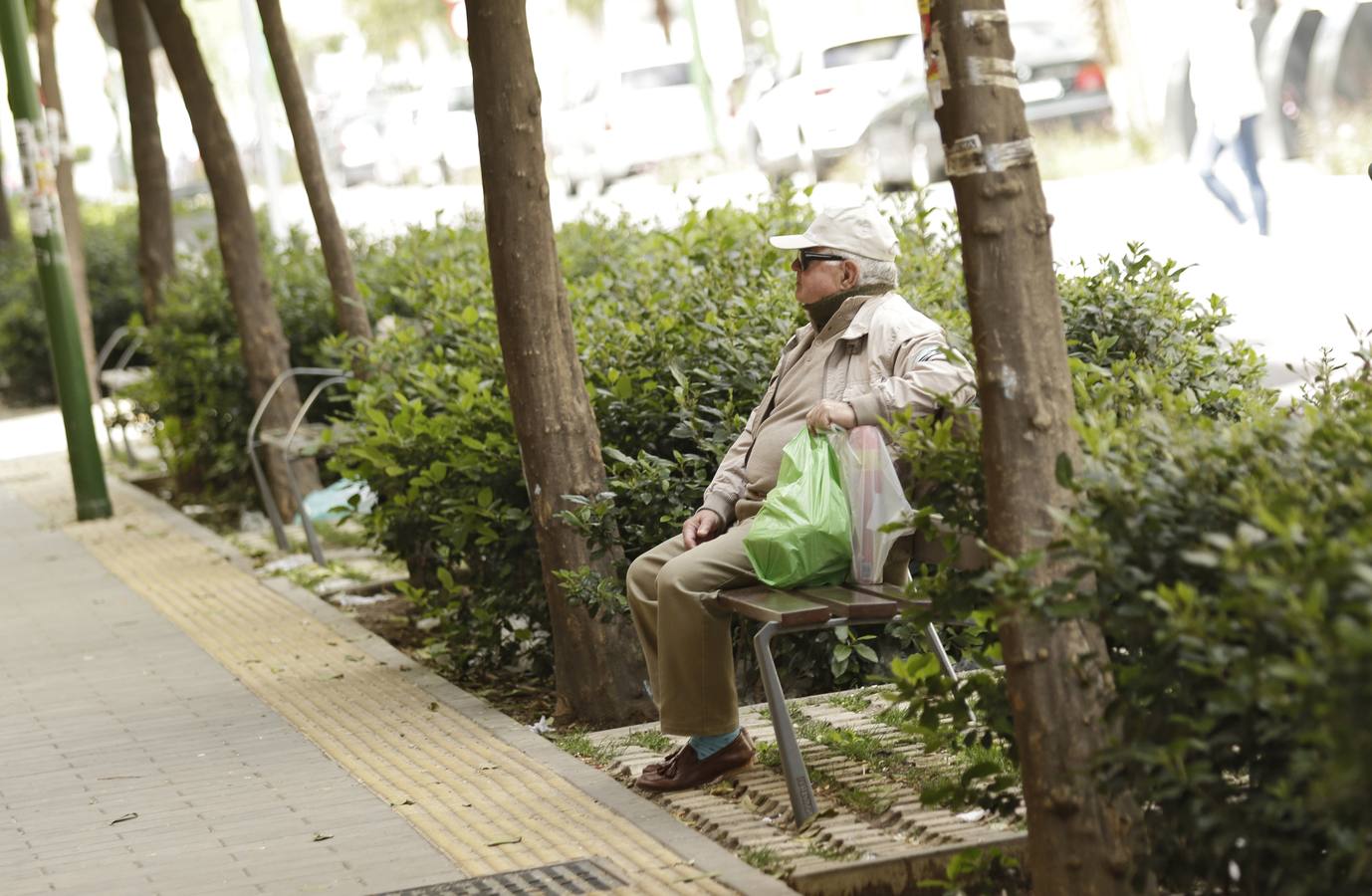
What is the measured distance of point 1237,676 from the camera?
317 cm

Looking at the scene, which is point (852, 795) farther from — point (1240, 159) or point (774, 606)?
point (1240, 159)

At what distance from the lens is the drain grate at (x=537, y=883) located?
4.62m

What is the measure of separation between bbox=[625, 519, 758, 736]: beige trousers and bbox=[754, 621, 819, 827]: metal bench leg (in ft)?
1.01

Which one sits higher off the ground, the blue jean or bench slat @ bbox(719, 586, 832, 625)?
the blue jean

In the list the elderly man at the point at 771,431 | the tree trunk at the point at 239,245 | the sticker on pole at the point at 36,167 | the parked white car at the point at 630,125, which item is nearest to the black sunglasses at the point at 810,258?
the elderly man at the point at 771,431

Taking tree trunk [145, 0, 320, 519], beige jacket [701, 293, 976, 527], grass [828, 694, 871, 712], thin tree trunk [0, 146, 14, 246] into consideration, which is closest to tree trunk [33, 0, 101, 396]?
tree trunk [145, 0, 320, 519]

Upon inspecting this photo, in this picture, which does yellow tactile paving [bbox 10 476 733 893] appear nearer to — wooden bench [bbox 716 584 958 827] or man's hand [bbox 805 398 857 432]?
wooden bench [bbox 716 584 958 827]

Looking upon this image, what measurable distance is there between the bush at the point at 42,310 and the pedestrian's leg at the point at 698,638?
1414 centimetres

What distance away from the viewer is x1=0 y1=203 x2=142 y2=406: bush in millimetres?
19156

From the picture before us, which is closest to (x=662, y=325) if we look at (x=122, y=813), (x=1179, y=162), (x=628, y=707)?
(x=628, y=707)

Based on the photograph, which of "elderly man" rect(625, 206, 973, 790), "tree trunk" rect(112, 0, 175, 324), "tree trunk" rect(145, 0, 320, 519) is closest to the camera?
"elderly man" rect(625, 206, 973, 790)

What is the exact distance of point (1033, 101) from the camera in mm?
23172

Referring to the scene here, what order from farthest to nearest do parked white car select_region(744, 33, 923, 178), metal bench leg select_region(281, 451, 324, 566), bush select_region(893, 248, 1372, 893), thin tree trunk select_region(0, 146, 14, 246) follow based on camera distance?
thin tree trunk select_region(0, 146, 14, 246) < parked white car select_region(744, 33, 923, 178) < metal bench leg select_region(281, 451, 324, 566) < bush select_region(893, 248, 1372, 893)

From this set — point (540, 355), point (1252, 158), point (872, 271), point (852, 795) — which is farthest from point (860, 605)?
point (1252, 158)
